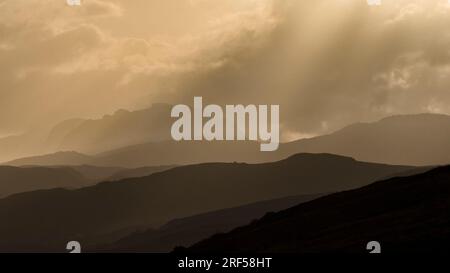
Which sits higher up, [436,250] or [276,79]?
[276,79]

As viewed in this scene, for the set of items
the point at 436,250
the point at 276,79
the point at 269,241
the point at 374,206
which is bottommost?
the point at 436,250

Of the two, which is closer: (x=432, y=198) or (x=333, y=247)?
(x=333, y=247)

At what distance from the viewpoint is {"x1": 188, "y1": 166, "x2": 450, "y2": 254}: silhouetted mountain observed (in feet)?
240

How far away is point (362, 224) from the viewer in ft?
298

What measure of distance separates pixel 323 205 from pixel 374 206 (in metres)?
12.3

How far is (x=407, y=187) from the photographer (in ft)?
339

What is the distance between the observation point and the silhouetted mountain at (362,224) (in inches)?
2881

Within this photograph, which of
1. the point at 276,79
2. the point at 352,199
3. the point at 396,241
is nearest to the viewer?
the point at 396,241
